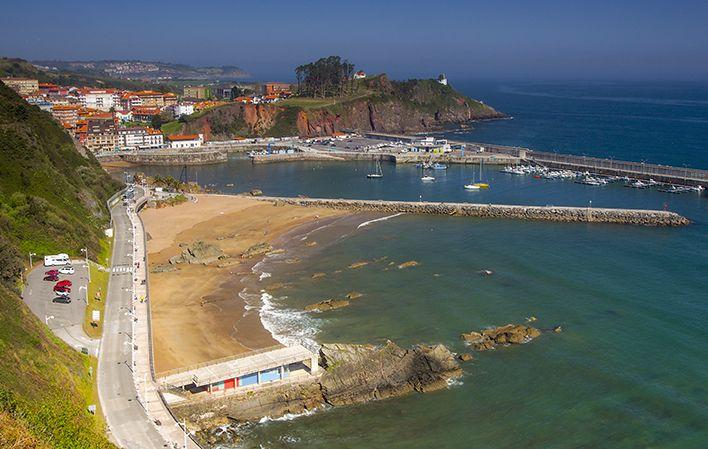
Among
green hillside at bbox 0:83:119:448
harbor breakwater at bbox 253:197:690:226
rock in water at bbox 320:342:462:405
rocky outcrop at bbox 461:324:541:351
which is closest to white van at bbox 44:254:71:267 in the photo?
green hillside at bbox 0:83:119:448

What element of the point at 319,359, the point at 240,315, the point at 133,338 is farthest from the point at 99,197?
the point at 319,359

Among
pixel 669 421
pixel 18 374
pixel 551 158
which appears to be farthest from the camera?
pixel 551 158

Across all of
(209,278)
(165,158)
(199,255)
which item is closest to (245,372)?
(209,278)

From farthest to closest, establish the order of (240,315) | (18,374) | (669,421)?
1. (240,315)
2. (669,421)
3. (18,374)

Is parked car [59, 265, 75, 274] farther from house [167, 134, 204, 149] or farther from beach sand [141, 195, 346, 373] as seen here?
house [167, 134, 204, 149]

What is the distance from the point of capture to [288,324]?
33.5 m

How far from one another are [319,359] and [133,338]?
307 inches

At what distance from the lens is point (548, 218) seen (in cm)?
5612

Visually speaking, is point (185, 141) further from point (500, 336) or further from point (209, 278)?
point (500, 336)

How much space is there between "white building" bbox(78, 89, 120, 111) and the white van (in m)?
108

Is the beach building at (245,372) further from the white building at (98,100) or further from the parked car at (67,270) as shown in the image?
the white building at (98,100)

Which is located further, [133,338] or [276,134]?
[276,134]

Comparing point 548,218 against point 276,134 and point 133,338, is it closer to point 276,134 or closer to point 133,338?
point 133,338

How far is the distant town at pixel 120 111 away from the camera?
9894cm
